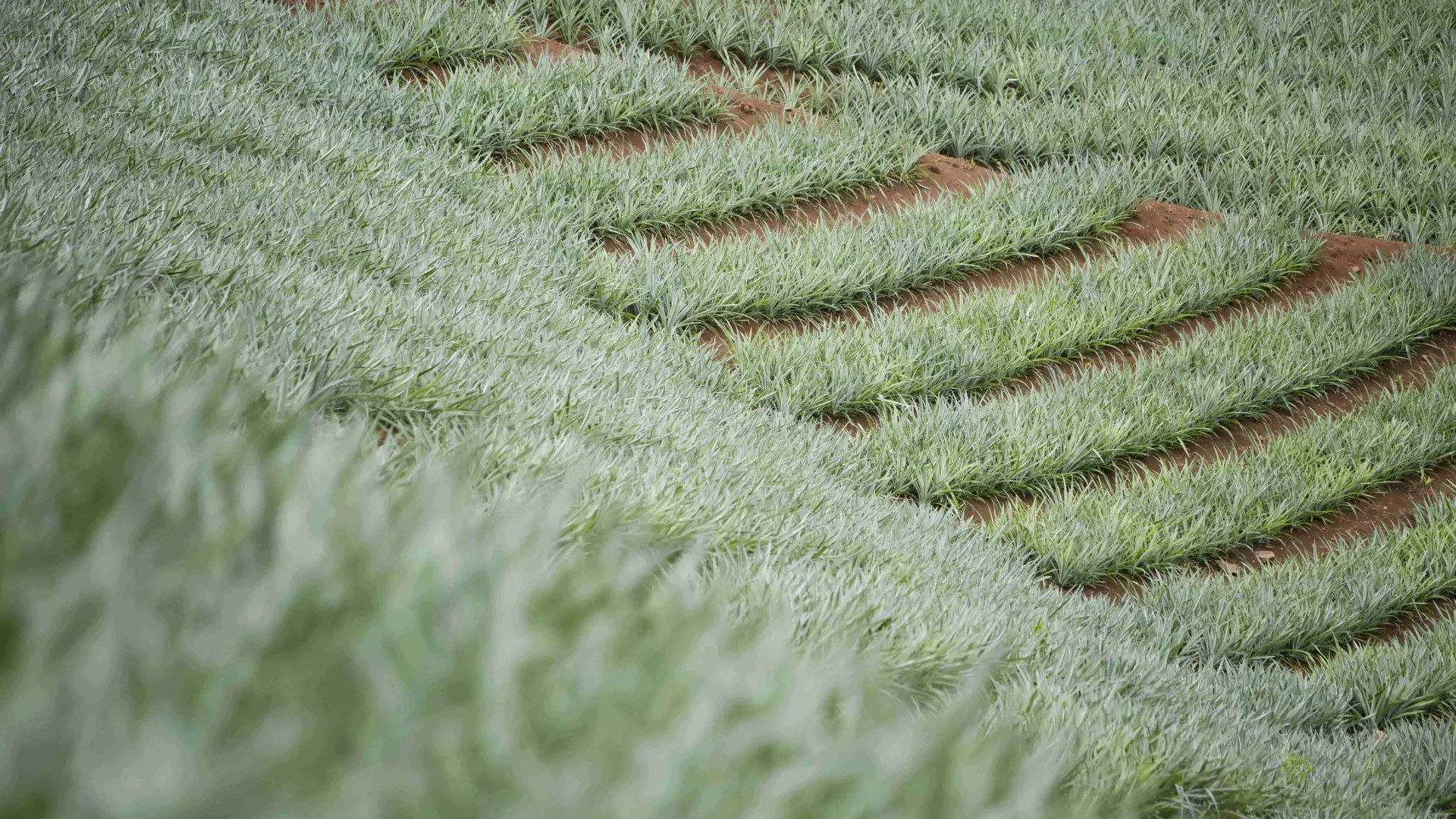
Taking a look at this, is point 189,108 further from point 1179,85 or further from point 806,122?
point 1179,85

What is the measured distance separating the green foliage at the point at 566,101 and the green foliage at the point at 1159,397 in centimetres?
232

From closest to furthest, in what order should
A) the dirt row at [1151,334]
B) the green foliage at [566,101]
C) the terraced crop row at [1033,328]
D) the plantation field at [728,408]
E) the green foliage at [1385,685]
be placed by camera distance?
the plantation field at [728,408] → the green foliage at [1385,685] → the terraced crop row at [1033,328] → the dirt row at [1151,334] → the green foliage at [566,101]

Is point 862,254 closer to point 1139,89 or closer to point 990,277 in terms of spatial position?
point 990,277

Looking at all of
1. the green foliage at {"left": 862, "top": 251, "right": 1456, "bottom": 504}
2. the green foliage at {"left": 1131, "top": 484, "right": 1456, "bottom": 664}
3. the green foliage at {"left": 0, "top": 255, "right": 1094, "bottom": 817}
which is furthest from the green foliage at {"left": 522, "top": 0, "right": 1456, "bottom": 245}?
the green foliage at {"left": 0, "top": 255, "right": 1094, "bottom": 817}

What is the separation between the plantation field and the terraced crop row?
3 centimetres

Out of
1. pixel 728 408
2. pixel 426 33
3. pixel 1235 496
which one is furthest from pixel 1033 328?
pixel 426 33

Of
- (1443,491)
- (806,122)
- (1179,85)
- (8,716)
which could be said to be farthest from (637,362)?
(1179,85)

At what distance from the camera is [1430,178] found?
6262 millimetres

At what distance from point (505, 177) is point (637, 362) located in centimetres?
179

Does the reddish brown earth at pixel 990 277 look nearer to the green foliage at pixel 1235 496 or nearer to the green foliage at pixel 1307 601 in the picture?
the green foliage at pixel 1235 496

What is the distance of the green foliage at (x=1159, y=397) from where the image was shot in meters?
3.93

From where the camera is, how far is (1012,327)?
4.75 m

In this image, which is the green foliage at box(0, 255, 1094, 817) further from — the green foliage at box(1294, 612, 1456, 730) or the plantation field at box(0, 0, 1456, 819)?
A: the green foliage at box(1294, 612, 1456, 730)

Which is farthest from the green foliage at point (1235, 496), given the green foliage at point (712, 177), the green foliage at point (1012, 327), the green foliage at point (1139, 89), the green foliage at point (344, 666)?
the green foliage at point (344, 666)
